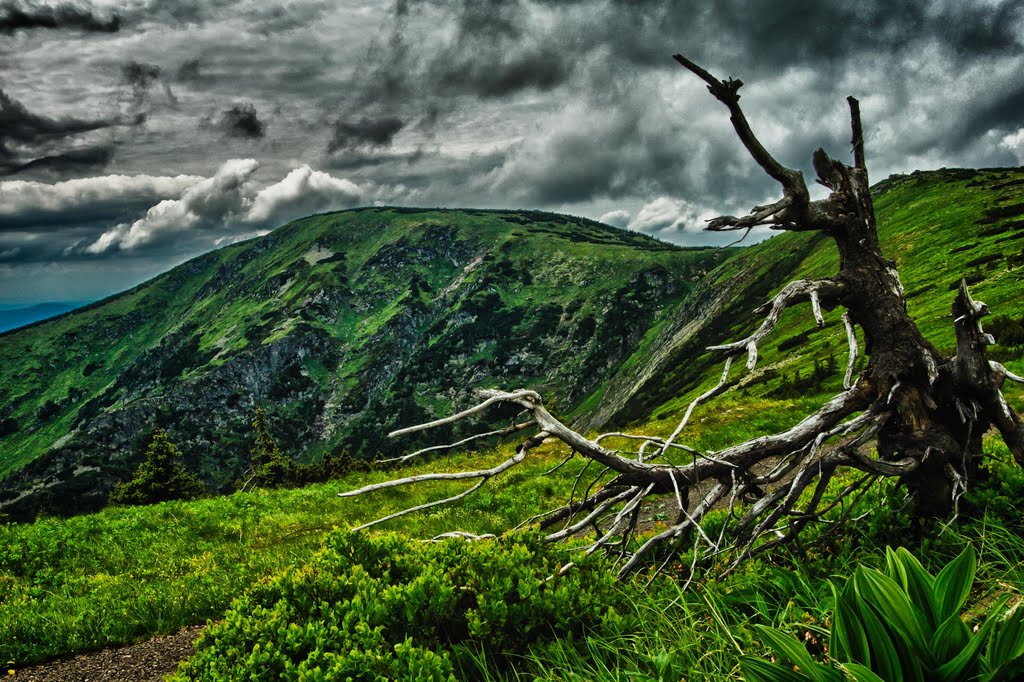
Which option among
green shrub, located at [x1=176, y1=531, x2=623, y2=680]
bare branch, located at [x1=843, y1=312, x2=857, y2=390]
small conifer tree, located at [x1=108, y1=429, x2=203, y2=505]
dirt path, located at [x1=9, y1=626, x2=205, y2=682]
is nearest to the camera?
green shrub, located at [x1=176, y1=531, x2=623, y2=680]

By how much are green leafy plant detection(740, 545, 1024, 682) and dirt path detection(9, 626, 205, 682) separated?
287 inches

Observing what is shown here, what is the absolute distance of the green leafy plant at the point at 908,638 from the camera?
2551 millimetres

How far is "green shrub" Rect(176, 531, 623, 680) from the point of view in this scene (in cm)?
375

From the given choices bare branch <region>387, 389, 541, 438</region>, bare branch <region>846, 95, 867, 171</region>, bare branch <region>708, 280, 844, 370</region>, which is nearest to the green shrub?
bare branch <region>387, 389, 541, 438</region>

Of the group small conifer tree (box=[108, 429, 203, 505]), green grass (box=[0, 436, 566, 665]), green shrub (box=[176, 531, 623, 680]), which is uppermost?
green shrub (box=[176, 531, 623, 680])

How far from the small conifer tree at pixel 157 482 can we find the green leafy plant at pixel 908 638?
33.7m

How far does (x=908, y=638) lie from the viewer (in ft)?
8.85

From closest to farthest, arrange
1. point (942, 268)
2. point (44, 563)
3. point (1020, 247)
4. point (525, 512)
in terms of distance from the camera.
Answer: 1. point (44, 563)
2. point (525, 512)
3. point (1020, 247)
4. point (942, 268)

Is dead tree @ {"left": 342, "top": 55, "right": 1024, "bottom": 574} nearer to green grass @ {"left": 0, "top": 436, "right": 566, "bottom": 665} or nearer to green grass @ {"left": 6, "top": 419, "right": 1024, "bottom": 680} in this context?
green grass @ {"left": 6, "top": 419, "right": 1024, "bottom": 680}

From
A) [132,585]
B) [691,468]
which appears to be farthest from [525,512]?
[691,468]

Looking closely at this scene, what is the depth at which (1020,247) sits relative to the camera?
55219 millimetres

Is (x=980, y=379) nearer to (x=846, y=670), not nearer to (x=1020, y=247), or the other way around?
(x=846, y=670)

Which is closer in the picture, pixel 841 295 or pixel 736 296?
pixel 841 295

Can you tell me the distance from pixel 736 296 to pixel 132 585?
209 meters
